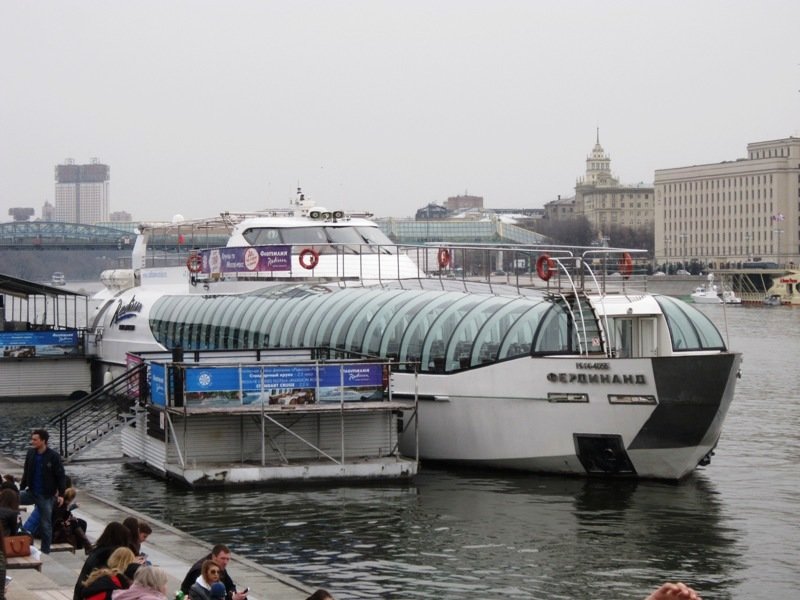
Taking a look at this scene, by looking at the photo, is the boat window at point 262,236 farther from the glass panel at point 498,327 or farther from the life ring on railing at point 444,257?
the glass panel at point 498,327

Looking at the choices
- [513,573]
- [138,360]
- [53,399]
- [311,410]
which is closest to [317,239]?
[53,399]

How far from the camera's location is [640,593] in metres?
21.7

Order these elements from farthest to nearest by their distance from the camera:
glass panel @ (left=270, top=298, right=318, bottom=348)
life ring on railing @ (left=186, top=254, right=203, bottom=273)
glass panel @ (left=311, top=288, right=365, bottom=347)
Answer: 1. life ring on railing @ (left=186, top=254, right=203, bottom=273)
2. glass panel @ (left=270, top=298, right=318, bottom=348)
3. glass panel @ (left=311, top=288, right=365, bottom=347)

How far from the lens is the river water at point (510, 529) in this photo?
22.5 metres

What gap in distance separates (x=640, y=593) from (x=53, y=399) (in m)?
35.7

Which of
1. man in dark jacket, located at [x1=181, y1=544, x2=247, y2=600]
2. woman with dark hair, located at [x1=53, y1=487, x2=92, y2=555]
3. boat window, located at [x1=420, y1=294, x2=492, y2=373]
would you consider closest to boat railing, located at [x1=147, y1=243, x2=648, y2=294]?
boat window, located at [x1=420, y1=294, x2=492, y2=373]

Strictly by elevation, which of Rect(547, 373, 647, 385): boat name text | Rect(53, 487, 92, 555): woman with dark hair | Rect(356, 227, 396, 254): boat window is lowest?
Rect(53, 487, 92, 555): woman with dark hair

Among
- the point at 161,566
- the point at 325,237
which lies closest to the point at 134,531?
the point at 161,566

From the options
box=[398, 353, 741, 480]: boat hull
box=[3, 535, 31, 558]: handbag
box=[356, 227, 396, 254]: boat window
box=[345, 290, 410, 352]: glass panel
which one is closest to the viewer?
box=[3, 535, 31, 558]: handbag

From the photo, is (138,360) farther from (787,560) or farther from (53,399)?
(53,399)

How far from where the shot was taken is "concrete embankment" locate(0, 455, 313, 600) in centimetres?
1819

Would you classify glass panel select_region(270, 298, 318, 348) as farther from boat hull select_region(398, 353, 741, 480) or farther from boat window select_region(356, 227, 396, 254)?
boat window select_region(356, 227, 396, 254)

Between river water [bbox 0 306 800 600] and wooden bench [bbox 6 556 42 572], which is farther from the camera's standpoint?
river water [bbox 0 306 800 600]

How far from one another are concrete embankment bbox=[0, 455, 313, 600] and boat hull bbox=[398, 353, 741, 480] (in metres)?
7.76
